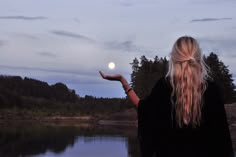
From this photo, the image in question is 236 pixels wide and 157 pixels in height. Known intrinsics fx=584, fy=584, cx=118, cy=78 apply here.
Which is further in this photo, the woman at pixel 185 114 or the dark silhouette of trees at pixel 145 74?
the dark silhouette of trees at pixel 145 74

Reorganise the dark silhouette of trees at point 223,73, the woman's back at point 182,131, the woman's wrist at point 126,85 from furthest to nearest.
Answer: the dark silhouette of trees at point 223,73, the woman's wrist at point 126,85, the woman's back at point 182,131

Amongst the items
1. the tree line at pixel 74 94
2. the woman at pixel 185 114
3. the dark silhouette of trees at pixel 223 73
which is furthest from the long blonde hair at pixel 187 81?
the dark silhouette of trees at pixel 223 73

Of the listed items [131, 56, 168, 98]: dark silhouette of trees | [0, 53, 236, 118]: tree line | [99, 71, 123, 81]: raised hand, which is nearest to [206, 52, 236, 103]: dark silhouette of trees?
[0, 53, 236, 118]: tree line

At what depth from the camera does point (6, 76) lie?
91.2m

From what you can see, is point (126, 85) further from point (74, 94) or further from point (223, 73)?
point (74, 94)

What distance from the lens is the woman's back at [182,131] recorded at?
3.85 meters

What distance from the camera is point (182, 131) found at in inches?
152

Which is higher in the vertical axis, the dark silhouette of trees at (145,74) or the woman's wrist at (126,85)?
the dark silhouette of trees at (145,74)

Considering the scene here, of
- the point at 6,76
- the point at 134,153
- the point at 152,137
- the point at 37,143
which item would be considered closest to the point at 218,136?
the point at 152,137

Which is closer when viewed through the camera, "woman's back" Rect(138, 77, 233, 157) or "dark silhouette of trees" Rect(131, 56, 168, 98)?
"woman's back" Rect(138, 77, 233, 157)

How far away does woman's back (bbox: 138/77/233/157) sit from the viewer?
12.6ft

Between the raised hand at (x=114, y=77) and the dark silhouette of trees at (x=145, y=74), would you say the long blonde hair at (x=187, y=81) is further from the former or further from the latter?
the dark silhouette of trees at (x=145, y=74)

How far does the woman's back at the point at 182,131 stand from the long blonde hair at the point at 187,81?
0.12 ft

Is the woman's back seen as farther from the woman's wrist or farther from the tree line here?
the tree line
